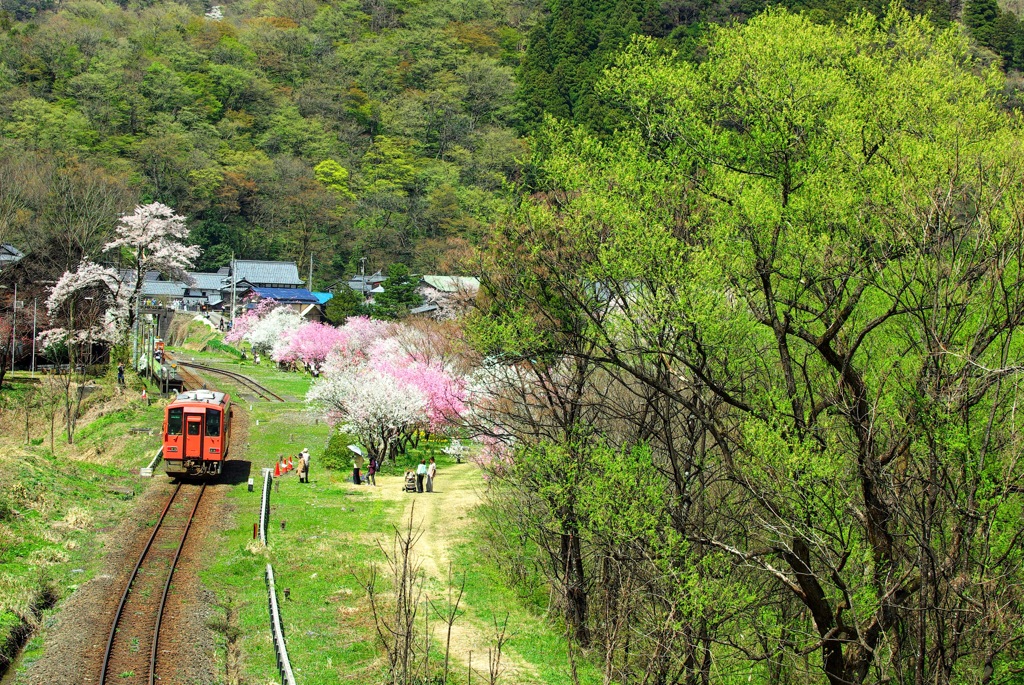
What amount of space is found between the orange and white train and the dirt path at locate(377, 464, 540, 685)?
504 cm

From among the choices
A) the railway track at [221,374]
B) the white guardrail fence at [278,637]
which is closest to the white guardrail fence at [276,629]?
the white guardrail fence at [278,637]

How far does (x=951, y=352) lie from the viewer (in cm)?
1207

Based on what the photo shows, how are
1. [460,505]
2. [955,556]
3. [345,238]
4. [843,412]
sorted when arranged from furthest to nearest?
[345,238] < [460,505] < [843,412] < [955,556]

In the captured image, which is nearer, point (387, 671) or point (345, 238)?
point (387, 671)

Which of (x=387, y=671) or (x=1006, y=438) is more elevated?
(x=1006, y=438)

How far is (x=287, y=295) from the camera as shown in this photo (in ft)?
271

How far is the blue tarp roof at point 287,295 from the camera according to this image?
8081 cm

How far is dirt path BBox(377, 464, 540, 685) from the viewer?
56.3ft

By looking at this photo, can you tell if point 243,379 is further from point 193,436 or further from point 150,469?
point 193,436

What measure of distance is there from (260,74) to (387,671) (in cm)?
11277

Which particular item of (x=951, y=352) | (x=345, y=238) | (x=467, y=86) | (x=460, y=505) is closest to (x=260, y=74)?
(x=467, y=86)

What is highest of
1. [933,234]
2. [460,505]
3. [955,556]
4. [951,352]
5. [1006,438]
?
[933,234]

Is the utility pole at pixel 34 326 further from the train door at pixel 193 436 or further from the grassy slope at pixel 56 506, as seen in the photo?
the train door at pixel 193 436

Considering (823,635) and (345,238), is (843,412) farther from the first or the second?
(345,238)
